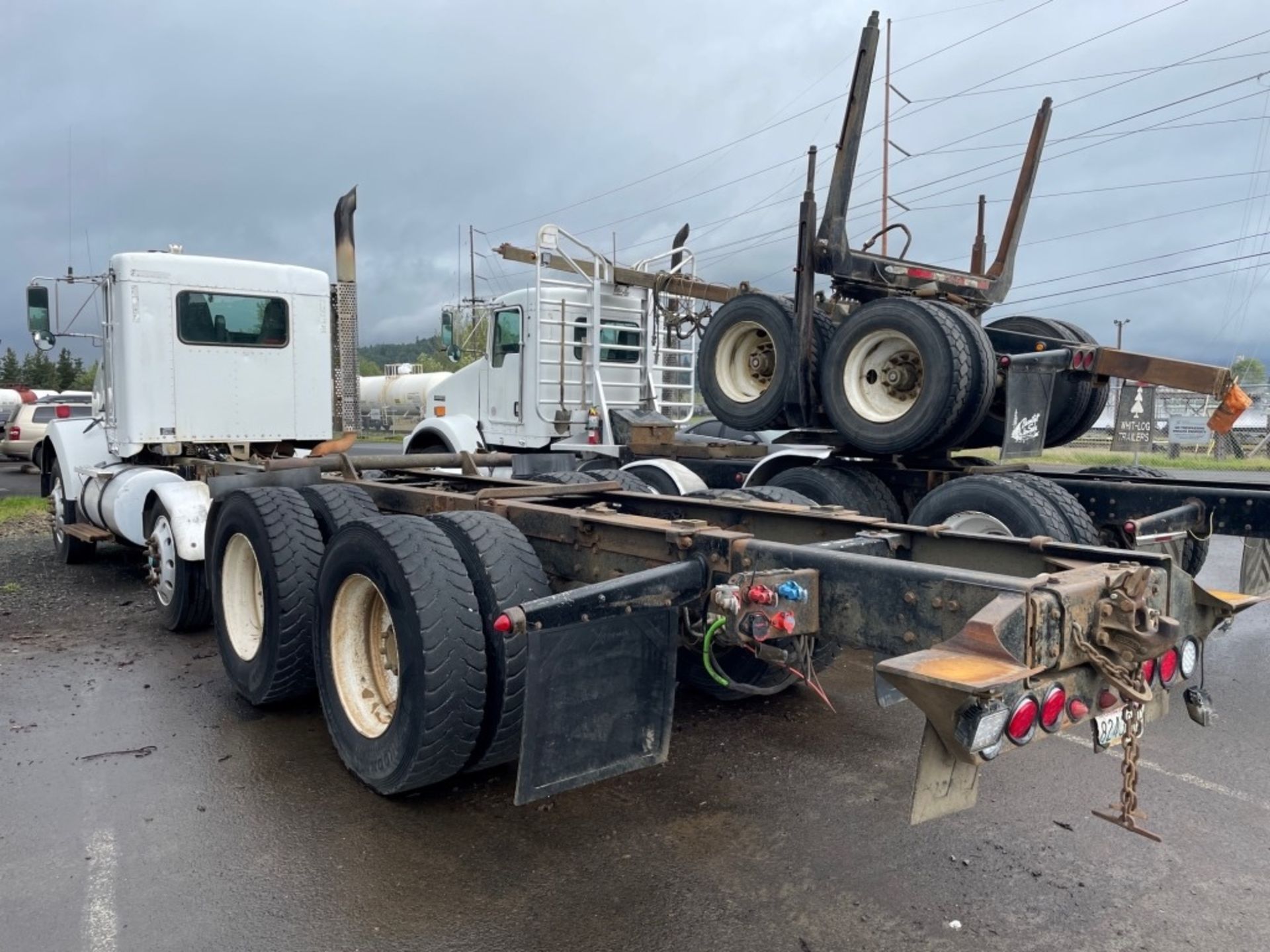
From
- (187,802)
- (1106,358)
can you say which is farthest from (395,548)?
(1106,358)

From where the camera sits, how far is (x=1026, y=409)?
633cm

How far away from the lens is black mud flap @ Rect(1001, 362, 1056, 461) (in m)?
6.25

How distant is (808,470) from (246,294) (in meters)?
5.07

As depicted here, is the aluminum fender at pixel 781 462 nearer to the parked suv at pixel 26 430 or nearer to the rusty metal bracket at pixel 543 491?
the rusty metal bracket at pixel 543 491

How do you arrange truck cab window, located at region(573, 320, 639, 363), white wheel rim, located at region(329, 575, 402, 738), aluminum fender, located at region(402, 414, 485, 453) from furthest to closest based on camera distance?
aluminum fender, located at region(402, 414, 485, 453)
truck cab window, located at region(573, 320, 639, 363)
white wheel rim, located at region(329, 575, 402, 738)

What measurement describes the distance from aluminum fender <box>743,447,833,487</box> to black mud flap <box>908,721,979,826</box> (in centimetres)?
509

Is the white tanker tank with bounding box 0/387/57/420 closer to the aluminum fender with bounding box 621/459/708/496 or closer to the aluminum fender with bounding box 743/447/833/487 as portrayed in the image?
the aluminum fender with bounding box 621/459/708/496

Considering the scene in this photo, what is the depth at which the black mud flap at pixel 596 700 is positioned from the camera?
10.5 feet

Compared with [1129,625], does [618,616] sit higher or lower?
lower

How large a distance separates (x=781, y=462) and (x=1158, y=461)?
21.4 metres

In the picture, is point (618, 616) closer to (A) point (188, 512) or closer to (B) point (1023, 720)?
(B) point (1023, 720)

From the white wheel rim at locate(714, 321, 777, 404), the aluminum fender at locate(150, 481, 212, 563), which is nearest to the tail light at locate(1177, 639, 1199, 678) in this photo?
the white wheel rim at locate(714, 321, 777, 404)

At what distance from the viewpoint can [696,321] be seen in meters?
10.5

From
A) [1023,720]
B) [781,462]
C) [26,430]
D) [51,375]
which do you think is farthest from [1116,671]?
[51,375]
